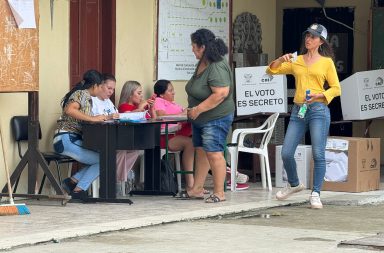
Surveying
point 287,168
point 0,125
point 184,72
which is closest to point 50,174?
point 0,125

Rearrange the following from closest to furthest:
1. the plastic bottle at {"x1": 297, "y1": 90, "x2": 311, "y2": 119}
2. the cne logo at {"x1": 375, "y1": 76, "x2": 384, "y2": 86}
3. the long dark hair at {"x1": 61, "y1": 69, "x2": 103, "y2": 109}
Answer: the plastic bottle at {"x1": 297, "y1": 90, "x2": 311, "y2": 119} < the long dark hair at {"x1": 61, "y1": 69, "x2": 103, "y2": 109} < the cne logo at {"x1": 375, "y1": 76, "x2": 384, "y2": 86}

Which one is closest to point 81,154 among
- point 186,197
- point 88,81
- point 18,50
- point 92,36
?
point 88,81

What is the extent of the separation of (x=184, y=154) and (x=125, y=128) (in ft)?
4.58

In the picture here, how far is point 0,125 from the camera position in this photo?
Answer: 10.8 m

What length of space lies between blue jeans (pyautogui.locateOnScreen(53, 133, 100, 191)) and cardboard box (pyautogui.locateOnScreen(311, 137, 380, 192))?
2800 mm

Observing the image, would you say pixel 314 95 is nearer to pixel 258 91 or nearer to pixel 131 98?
pixel 131 98

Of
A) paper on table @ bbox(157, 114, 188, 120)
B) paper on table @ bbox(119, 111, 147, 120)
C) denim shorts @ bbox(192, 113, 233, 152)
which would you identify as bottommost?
denim shorts @ bbox(192, 113, 233, 152)

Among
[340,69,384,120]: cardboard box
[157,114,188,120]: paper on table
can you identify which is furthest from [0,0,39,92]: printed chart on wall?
[340,69,384,120]: cardboard box

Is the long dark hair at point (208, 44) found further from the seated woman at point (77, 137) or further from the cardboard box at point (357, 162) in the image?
the cardboard box at point (357, 162)

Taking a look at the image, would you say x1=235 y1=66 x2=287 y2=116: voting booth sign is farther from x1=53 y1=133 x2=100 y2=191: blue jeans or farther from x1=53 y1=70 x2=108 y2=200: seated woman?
x1=53 y1=133 x2=100 y2=191: blue jeans

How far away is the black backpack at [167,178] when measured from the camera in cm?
1275

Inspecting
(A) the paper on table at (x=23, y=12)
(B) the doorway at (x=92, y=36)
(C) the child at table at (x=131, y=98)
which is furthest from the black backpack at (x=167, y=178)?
(A) the paper on table at (x=23, y=12)

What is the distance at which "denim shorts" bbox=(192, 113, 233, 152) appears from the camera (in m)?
11.6

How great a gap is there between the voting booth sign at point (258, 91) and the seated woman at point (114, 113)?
258 centimetres
